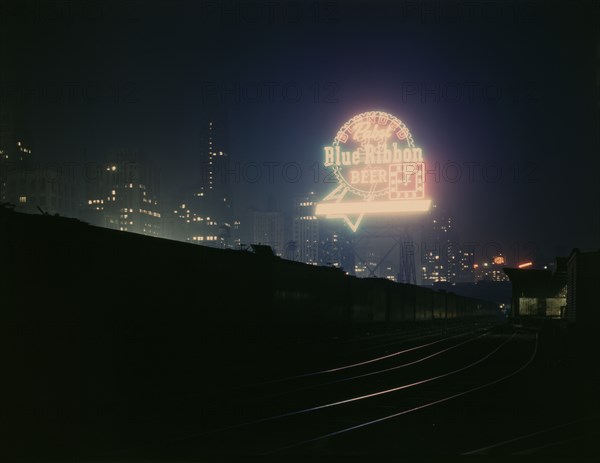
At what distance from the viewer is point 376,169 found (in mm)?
48906

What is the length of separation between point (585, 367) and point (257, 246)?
1248cm

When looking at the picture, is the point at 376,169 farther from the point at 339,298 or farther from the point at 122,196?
the point at 122,196

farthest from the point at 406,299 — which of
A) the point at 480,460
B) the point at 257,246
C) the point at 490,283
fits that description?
the point at 490,283

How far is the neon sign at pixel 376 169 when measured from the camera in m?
48.2

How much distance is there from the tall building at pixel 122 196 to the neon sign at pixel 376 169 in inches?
2168

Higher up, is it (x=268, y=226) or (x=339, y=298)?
(x=268, y=226)

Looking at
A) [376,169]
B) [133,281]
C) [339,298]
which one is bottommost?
[339,298]

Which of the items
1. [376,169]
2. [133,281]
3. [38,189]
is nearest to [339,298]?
[133,281]

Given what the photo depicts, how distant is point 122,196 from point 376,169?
6241 cm

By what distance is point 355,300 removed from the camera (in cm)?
3212

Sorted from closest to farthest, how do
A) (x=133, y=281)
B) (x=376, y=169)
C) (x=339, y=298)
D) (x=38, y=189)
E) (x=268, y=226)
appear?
(x=133, y=281), (x=339, y=298), (x=376, y=169), (x=38, y=189), (x=268, y=226)

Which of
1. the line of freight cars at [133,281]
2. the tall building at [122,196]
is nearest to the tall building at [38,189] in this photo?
the tall building at [122,196]

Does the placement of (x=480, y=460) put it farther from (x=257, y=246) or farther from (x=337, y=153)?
(x=337, y=153)

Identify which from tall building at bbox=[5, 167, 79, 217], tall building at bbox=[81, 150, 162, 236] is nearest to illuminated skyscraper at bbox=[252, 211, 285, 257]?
tall building at bbox=[81, 150, 162, 236]
